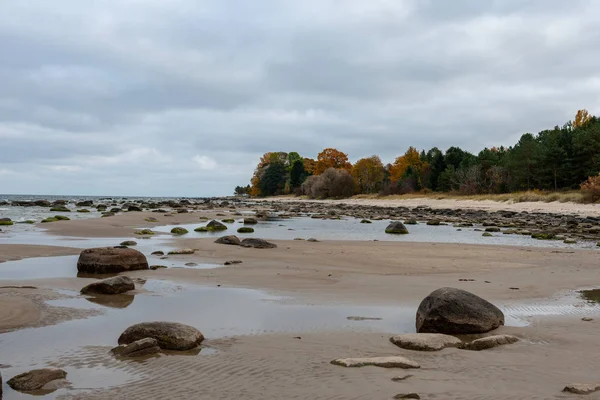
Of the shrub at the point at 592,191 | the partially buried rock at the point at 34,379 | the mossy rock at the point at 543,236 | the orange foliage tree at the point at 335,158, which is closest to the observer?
the partially buried rock at the point at 34,379

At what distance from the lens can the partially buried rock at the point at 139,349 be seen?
207 inches

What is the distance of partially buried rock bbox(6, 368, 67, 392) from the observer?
429 cm

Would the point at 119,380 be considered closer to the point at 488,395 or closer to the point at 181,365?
the point at 181,365

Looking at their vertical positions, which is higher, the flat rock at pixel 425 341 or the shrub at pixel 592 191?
the shrub at pixel 592 191

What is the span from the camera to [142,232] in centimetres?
2242

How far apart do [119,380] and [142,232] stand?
61.7 feet

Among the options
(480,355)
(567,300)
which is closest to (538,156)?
(567,300)

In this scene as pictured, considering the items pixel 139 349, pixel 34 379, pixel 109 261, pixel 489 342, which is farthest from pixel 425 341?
pixel 109 261

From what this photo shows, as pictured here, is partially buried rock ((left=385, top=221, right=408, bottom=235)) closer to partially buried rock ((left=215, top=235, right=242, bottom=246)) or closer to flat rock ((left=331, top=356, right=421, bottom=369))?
partially buried rock ((left=215, top=235, right=242, bottom=246))

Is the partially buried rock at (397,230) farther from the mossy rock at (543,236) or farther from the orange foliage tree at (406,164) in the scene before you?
the orange foliage tree at (406,164)

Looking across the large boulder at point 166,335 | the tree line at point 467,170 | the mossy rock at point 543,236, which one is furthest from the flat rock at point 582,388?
the tree line at point 467,170

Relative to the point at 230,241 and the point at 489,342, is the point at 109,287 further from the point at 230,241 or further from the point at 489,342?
the point at 230,241

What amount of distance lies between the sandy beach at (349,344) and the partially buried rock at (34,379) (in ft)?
1.18

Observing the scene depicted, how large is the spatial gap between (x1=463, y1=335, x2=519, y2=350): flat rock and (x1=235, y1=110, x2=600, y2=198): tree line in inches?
2071
